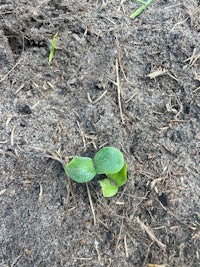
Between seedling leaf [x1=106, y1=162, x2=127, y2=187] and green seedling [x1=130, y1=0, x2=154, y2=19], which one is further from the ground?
green seedling [x1=130, y1=0, x2=154, y2=19]

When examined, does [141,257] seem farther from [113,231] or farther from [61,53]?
[61,53]

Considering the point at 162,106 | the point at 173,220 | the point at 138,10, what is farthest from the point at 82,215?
the point at 138,10

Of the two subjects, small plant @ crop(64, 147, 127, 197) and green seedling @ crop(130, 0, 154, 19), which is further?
green seedling @ crop(130, 0, 154, 19)

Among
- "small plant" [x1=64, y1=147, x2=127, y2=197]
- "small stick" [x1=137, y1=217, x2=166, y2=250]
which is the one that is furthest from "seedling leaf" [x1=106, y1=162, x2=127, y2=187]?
"small stick" [x1=137, y1=217, x2=166, y2=250]

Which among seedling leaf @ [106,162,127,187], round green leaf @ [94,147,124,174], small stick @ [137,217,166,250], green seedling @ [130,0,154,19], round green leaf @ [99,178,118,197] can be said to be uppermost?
green seedling @ [130,0,154,19]

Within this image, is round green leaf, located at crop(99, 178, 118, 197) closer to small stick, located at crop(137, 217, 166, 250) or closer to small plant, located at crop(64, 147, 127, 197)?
small plant, located at crop(64, 147, 127, 197)

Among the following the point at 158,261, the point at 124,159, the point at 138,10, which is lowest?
the point at 158,261

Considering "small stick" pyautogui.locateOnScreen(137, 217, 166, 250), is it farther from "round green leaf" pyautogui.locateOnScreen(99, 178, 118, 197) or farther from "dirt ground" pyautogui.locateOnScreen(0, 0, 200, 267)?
"round green leaf" pyautogui.locateOnScreen(99, 178, 118, 197)
